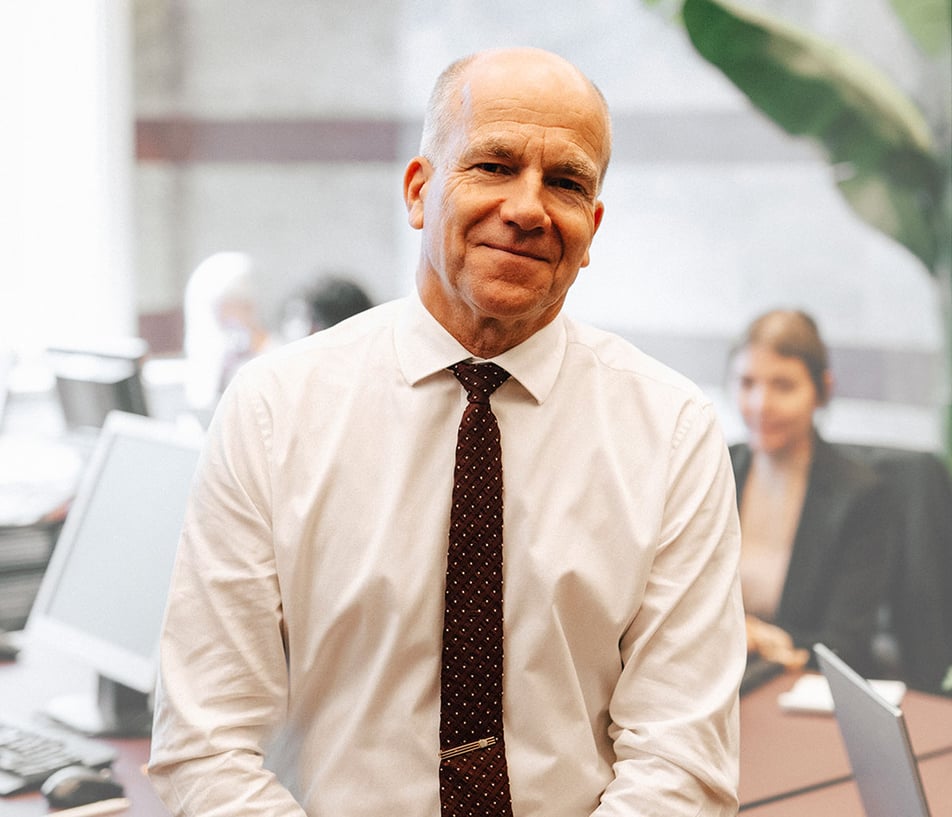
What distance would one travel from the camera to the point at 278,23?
5.18 metres

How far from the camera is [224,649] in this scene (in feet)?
4.72

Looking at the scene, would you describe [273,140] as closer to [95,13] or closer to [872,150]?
[95,13]

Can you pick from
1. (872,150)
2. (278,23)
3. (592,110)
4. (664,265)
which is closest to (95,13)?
(278,23)

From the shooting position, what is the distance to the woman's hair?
10.8 ft

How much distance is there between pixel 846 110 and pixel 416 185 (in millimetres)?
2586

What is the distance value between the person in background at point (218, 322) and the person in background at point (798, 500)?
2087 millimetres

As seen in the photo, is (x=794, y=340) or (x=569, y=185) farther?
(x=794, y=340)

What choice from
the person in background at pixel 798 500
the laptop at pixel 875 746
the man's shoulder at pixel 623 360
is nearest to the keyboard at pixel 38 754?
the man's shoulder at pixel 623 360

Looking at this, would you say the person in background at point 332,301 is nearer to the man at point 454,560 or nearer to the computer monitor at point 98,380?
the computer monitor at point 98,380

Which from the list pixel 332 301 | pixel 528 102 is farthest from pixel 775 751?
pixel 332 301

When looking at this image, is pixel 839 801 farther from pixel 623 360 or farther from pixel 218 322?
pixel 218 322

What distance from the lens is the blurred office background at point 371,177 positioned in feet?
13.3

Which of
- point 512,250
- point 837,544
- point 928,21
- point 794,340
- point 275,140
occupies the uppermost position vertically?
point 928,21

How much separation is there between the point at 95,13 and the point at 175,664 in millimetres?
4026
